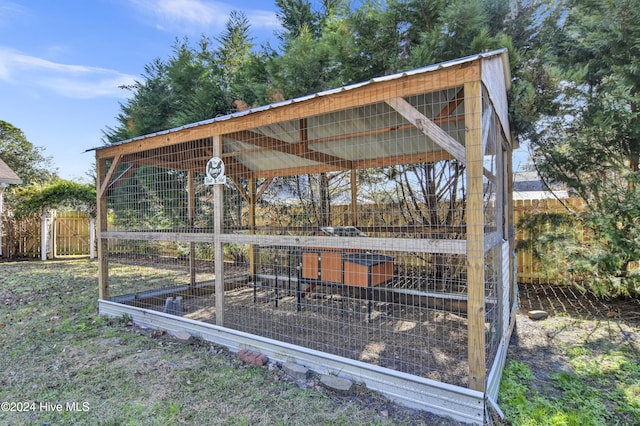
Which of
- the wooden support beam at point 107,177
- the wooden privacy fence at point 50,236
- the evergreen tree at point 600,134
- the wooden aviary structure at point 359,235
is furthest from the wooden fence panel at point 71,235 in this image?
the evergreen tree at point 600,134

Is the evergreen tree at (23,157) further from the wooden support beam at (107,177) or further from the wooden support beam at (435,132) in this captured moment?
the wooden support beam at (435,132)

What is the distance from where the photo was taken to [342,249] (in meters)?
3.96

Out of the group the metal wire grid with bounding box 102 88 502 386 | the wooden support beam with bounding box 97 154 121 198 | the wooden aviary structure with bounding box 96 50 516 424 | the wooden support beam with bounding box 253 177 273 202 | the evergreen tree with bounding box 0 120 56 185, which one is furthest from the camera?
the evergreen tree with bounding box 0 120 56 185

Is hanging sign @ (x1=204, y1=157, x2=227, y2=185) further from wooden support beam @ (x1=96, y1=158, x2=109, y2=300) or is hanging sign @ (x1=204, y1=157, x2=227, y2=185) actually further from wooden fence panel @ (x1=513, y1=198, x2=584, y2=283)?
wooden fence panel @ (x1=513, y1=198, x2=584, y2=283)

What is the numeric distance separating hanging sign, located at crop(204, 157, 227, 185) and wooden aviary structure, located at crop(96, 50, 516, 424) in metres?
0.02

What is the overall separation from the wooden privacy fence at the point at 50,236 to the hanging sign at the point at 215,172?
1016cm

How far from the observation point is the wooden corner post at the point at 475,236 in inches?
82.5

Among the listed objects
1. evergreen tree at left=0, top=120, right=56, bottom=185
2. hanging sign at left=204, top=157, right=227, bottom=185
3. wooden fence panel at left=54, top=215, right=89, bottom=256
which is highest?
evergreen tree at left=0, top=120, right=56, bottom=185

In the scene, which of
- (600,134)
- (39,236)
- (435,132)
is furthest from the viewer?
(39,236)

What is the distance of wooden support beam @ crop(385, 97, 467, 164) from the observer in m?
2.18

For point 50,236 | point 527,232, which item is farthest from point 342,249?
point 50,236

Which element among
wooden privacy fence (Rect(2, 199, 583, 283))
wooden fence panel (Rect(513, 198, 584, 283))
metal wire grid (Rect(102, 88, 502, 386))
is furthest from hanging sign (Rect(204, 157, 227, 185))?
wooden privacy fence (Rect(2, 199, 583, 283))

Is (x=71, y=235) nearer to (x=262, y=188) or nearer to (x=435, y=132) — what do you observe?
(x=262, y=188)

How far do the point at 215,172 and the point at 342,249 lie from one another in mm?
1750
